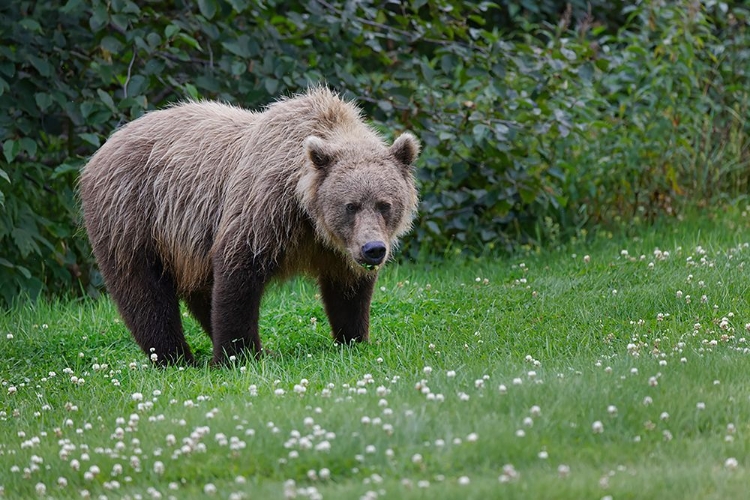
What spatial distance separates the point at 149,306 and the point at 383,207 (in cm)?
191

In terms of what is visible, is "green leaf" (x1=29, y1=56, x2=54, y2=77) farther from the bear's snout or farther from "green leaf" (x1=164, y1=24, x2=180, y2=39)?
the bear's snout

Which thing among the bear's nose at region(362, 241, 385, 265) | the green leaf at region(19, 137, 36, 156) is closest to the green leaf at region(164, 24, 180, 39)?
the green leaf at region(19, 137, 36, 156)

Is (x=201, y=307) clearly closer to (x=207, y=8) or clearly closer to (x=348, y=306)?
(x=348, y=306)

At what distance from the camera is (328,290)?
7340mm

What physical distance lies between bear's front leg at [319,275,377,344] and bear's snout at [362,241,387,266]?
0.73 metres

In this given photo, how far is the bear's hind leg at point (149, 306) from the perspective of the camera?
7.37 m

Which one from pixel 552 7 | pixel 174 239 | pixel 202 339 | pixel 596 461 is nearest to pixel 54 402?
pixel 174 239

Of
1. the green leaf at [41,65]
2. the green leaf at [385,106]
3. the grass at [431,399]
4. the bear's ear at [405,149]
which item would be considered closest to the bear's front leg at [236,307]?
the grass at [431,399]

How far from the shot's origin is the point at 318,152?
6672 mm

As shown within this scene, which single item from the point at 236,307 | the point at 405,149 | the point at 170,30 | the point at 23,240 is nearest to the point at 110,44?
the point at 170,30

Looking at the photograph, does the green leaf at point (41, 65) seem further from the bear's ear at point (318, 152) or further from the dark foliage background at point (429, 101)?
the bear's ear at point (318, 152)

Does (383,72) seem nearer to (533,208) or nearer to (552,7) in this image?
(533,208)

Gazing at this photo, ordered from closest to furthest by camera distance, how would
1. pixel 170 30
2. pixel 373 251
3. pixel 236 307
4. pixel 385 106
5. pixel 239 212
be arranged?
pixel 373 251
pixel 236 307
pixel 239 212
pixel 170 30
pixel 385 106

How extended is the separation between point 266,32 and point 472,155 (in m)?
2.44
